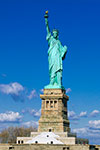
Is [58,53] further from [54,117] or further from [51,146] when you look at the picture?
[51,146]

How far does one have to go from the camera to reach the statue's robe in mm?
72875

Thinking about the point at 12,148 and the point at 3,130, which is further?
the point at 3,130

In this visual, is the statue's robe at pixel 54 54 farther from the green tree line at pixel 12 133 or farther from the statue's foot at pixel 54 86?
the green tree line at pixel 12 133

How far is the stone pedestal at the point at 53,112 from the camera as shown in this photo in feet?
226

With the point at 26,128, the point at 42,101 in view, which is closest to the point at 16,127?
the point at 26,128

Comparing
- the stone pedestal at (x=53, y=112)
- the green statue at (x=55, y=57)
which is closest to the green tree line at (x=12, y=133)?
the stone pedestal at (x=53, y=112)

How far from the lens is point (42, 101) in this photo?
71.0m

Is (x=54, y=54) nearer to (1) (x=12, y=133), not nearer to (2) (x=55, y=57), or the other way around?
(2) (x=55, y=57)

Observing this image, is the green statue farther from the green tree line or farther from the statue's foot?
the green tree line

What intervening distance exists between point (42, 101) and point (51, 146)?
11828 millimetres

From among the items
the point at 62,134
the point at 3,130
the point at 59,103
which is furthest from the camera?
the point at 3,130

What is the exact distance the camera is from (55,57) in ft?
240

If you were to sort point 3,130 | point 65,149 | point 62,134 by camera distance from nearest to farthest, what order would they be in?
1. point 65,149
2. point 62,134
3. point 3,130

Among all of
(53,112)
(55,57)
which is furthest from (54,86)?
(55,57)
